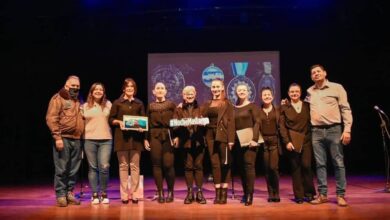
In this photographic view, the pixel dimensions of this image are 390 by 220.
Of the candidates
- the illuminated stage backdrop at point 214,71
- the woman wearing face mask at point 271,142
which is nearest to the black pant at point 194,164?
the woman wearing face mask at point 271,142

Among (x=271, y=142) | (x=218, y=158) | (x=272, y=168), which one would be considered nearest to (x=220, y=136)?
(x=218, y=158)

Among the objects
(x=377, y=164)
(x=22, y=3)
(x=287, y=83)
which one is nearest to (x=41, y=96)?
(x=22, y=3)

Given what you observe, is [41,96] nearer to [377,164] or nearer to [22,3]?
[22,3]

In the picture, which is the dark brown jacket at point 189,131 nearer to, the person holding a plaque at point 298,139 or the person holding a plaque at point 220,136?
the person holding a plaque at point 220,136

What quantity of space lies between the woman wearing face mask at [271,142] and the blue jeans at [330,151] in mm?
484

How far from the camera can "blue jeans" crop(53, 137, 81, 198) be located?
5391 millimetres

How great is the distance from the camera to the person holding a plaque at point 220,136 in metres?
5.32

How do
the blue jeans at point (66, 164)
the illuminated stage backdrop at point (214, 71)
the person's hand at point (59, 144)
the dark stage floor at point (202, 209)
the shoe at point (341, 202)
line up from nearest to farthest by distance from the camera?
the dark stage floor at point (202, 209), the shoe at point (341, 202), the person's hand at point (59, 144), the blue jeans at point (66, 164), the illuminated stage backdrop at point (214, 71)

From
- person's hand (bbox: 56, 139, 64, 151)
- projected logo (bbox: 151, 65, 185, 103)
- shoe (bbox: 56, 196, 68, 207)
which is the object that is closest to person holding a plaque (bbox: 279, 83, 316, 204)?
person's hand (bbox: 56, 139, 64, 151)

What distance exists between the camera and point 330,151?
5.25 metres

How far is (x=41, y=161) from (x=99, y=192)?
15.2 ft

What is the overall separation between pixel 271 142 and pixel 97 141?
2.26 metres

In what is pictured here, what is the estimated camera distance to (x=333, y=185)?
285 inches

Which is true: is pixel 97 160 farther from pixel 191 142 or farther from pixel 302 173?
pixel 302 173
